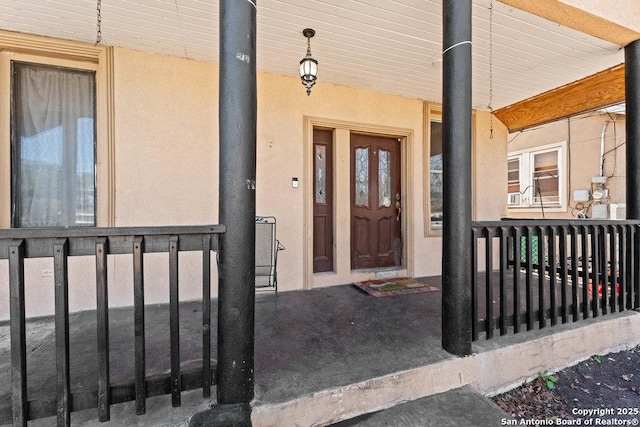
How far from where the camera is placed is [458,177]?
1.89 meters

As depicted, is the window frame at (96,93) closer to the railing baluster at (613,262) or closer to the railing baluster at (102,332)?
the railing baluster at (102,332)

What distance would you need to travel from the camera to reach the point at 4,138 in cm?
264

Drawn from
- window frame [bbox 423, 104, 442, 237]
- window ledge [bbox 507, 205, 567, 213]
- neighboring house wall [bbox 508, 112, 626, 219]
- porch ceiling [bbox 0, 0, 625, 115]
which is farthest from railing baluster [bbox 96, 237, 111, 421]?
window ledge [bbox 507, 205, 567, 213]

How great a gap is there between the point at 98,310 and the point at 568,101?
5553 mm

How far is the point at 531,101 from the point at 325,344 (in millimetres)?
4513

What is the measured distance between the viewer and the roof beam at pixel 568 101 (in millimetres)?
3551

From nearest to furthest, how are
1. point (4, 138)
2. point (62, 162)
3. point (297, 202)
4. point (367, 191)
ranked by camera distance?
point (4, 138) → point (62, 162) → point (297, 202) → point (367, 191)

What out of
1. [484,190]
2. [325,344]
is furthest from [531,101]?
[325,344]

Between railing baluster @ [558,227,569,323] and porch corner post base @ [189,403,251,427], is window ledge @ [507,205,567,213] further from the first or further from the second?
porch corner post base @ [189,403,251,427]

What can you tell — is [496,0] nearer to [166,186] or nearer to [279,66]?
[279,66]

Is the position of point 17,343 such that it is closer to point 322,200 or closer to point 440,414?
point 440,414

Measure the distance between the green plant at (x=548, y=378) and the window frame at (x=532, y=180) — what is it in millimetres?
5586

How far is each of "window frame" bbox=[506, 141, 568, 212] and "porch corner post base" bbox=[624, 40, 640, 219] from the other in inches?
163

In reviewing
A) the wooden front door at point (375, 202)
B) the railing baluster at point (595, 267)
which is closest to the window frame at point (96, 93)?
the wooden front door at point (375, 202)
